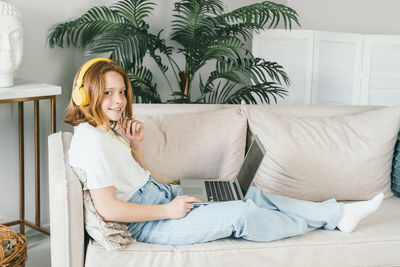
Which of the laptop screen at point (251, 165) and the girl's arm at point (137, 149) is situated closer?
the laptop screen at point (251, 165)

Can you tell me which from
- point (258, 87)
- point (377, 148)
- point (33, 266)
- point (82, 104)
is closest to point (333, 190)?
point (377, 148)

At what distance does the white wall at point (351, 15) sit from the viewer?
406 cm

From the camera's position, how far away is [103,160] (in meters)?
1.67

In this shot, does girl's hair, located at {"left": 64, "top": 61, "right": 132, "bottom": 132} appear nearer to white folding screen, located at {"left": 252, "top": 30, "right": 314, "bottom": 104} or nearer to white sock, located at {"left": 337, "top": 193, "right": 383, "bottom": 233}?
white sock, located at {"left": 337, "top": 193, "right": 383, "bottom": 233}

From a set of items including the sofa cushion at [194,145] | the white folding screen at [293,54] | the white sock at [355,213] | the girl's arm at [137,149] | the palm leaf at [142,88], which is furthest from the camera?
the white folding screen at [293,54]

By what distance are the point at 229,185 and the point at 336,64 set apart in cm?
186

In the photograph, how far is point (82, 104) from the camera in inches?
68.9

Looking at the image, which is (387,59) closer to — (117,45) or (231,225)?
(117,45)

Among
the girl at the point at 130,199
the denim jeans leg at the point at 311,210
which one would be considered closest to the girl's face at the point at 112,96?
the girl at the point at 130,199

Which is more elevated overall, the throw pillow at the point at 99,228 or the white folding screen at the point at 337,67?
the white folding screen at the point at 337,67

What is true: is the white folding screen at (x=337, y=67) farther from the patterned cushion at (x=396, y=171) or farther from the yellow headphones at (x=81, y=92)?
the yellow headphones at (x=81, y=92)

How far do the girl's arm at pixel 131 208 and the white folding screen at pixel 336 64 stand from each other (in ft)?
6.48

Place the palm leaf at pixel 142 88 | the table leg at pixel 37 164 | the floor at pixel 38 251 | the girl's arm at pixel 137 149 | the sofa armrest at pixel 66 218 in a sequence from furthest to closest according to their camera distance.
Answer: the palm leaf at pixel 142 88, the table leg at pixel 37 164, the floor at pixel 38 251, the girl's arm at pixel 137 149, the sofa armrest at pixel 66 218

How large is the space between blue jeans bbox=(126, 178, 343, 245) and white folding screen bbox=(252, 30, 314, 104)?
5.95 feet
